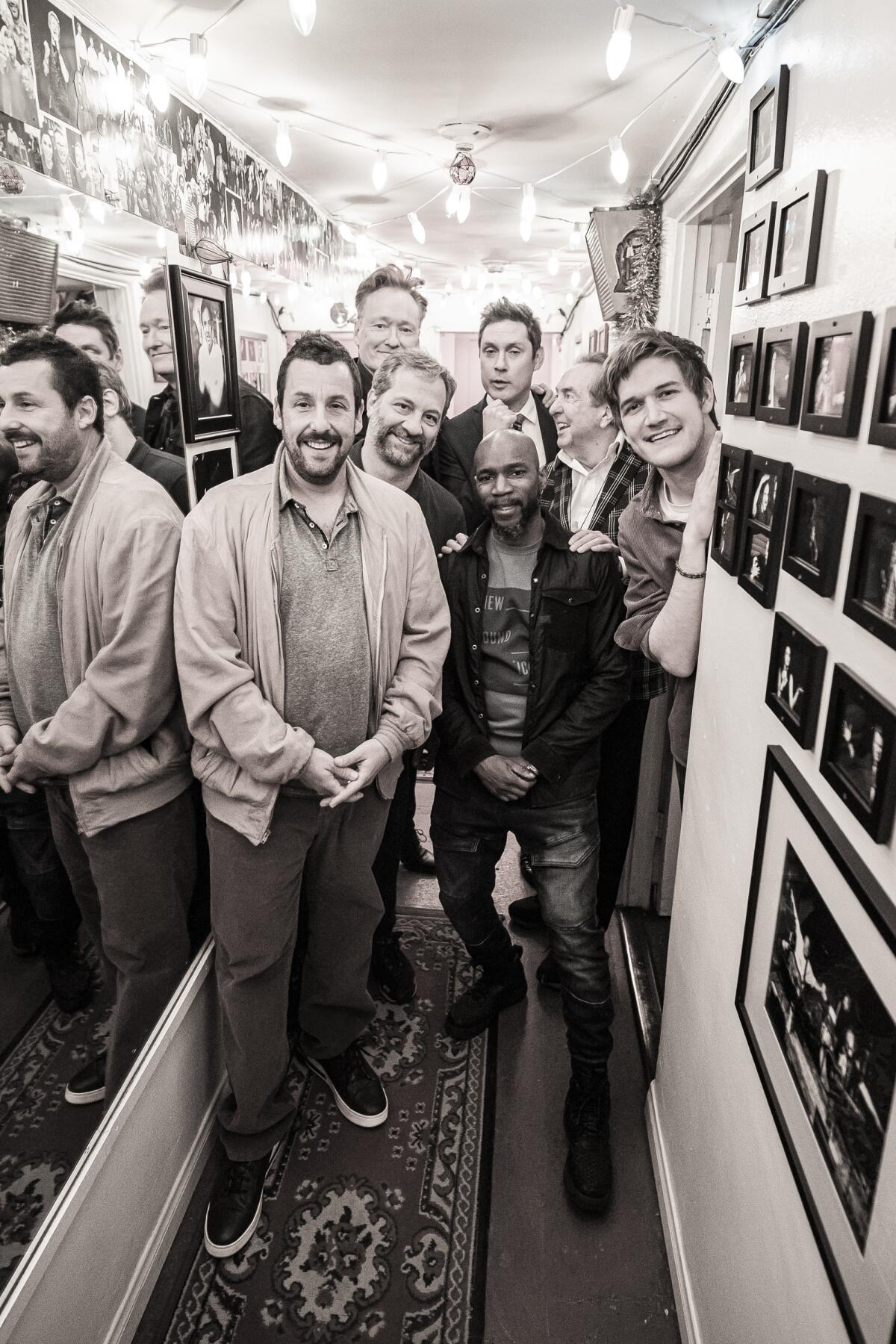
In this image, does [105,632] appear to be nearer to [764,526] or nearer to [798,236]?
[764,526]

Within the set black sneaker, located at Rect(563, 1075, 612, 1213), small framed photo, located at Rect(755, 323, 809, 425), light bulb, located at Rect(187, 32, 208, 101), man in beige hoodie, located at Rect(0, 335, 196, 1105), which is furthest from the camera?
light bulb, located at Rect(187, 32, 208, 101)

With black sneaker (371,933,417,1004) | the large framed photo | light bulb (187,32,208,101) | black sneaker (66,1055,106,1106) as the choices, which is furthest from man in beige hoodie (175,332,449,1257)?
light bulb (187,32,208,101)

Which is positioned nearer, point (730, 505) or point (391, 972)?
point (730, 505)

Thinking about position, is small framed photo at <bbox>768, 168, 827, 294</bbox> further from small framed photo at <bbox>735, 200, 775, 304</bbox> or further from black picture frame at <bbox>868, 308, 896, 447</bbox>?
black picture frame at <bbox>868, 308, 896, 447</bbox>

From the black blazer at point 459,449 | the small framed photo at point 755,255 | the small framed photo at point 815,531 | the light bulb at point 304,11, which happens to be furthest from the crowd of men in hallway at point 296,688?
the black blazer at point 459,449

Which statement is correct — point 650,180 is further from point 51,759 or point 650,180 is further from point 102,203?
point 51,759

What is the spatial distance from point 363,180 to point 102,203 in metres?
2.79

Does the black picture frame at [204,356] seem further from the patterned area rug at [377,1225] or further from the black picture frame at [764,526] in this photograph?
the patterned area rug at [377,1225]

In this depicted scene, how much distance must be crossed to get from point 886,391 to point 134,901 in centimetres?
159

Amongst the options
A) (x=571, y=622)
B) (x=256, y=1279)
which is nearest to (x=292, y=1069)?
(x=256, y=1279)

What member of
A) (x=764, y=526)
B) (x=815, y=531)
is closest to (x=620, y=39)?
(x=764, y=526)

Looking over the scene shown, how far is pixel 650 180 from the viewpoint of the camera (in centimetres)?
385

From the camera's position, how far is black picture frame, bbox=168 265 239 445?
1.92 meters

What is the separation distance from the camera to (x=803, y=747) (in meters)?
0.97
